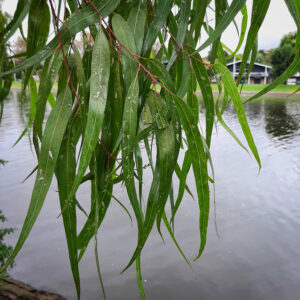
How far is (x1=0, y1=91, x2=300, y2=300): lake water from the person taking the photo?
1.71 m

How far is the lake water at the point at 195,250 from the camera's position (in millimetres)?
1706

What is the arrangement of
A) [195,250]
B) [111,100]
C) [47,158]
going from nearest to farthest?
[47,158] → [111,100] → [195,250]

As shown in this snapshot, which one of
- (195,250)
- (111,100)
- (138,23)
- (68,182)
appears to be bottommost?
(195,250)

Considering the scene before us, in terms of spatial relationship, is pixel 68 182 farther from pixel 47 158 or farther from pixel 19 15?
pixel 19 15

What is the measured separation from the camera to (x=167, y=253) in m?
2.00

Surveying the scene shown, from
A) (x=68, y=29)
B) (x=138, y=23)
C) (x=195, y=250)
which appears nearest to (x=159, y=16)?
(x=138, y=23)

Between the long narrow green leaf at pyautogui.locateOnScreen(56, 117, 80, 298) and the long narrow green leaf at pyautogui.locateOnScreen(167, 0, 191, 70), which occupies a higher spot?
the long narrow green leaf at pyautogui.locateOnScreen(167, 0, 191, 70)

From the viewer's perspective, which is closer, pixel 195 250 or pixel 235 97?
pixel 235 97

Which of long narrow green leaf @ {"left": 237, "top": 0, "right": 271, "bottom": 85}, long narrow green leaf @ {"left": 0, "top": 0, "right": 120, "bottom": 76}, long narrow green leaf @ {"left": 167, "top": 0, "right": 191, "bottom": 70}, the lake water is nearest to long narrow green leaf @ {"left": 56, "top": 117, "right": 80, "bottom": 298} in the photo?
long narrow green leaf @ {"left": 0, "top": 0, "right": 120, "bottom": 76}

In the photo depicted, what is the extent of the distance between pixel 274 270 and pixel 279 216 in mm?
696

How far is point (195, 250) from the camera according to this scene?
203 centimetres

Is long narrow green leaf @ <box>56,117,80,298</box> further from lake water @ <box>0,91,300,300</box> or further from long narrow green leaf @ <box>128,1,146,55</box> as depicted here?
lake water @ <box>0,91,300,300</box>

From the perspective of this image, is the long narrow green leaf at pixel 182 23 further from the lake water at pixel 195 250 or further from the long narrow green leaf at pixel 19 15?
the lake water at pixel 195 250

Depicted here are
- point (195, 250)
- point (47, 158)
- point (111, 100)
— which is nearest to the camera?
point (47, 158)
